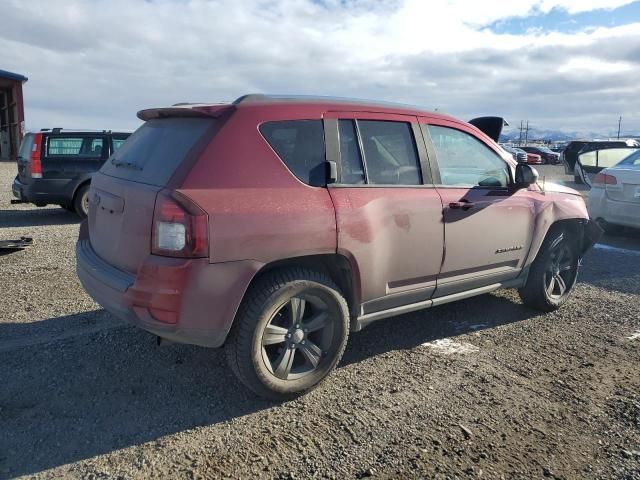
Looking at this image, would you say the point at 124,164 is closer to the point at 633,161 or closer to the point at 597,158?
the point at 633,161

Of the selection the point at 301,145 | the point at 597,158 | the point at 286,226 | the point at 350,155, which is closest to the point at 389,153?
the point at 350,155

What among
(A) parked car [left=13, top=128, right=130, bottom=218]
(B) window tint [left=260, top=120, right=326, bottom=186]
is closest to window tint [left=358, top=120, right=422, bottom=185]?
(B) window tint [left=260, top=120, right=326, bottom=186]

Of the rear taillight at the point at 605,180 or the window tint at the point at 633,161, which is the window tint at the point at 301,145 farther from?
the window tint at the point at 633,161

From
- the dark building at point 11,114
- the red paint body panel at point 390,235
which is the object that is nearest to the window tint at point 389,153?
the red paint body panel at point 390,235

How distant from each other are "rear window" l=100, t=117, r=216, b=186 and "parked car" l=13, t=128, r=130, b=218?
6725 millimetres

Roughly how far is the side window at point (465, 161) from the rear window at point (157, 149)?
72.2 inches

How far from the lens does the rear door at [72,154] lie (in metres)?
9.84

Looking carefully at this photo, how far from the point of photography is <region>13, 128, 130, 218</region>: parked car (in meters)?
9.75

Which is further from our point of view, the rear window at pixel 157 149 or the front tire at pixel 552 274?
Result: the front tire at pixel 552 274

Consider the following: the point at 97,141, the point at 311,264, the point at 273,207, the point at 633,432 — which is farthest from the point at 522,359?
the point at 97,141

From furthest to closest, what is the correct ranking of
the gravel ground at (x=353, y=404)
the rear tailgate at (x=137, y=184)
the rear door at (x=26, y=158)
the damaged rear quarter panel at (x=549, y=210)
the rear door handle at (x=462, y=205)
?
the rear door at (x=26, y=158)
the damaged rear quarter panel at (x=549, y=210)
the rear door handle at (x=462, y=205)
the rear tailgate at (x=137, y=184)
the gravel ground at (x=353, y=404)

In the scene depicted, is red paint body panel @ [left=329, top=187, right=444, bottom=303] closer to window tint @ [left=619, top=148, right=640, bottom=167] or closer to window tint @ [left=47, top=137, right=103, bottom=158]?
window tint @ [left=619, top=148, right=640, bottom=167]

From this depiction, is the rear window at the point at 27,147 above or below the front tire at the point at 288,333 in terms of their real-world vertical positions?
above

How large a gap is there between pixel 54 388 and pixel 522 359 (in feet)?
10.7
